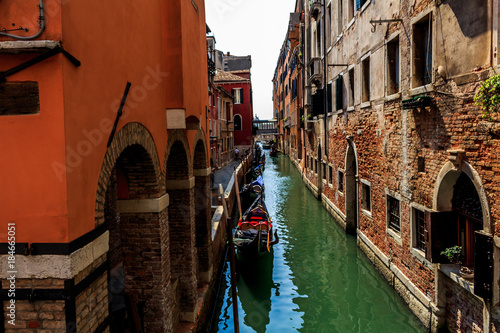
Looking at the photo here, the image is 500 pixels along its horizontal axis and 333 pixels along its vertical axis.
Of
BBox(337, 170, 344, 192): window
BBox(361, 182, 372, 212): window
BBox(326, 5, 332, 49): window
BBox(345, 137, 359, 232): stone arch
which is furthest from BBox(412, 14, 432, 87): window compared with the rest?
BBox(326, 5, 332, 49): window

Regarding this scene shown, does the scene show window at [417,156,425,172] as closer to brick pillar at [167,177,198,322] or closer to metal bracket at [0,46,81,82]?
brick pillar at [167,177,198,322]

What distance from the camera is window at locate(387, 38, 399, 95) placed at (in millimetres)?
8859

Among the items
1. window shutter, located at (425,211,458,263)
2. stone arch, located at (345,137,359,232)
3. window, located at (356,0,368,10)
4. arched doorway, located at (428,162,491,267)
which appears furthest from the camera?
stone arch, located at (345,137,359,232)

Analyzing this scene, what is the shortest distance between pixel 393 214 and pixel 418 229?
4.59ft

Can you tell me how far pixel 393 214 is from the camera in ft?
29.5

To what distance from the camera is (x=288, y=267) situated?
10.8m

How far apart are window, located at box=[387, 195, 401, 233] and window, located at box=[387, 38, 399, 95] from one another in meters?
→ 2.52

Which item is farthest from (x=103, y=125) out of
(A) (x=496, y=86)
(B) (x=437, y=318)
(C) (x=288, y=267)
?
(C) (x=288, y=267)

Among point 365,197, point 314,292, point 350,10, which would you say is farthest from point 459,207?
point 350,10

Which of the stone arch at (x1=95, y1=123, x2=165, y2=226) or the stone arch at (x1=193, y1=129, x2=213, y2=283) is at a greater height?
the stone arch at (x1=95, y1=123, x2=165, y2=226)

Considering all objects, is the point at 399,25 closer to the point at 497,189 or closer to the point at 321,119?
the point at 497,189

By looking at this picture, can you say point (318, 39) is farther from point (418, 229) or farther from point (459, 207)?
point (459, 207)

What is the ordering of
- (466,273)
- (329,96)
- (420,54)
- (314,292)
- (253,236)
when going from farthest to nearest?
(329,96) < (253,236) < (314,292) < (420,54) < (466,273)

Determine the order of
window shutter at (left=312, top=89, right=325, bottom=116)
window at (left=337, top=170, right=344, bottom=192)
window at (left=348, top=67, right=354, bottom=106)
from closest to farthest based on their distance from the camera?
1. window at (left=348, top=67, right=354, bottom=106)
2. window at (left=337, top=170, right=344, bottom=192)
3. window shutter at (left=312, top=89, right=325, bottom=116)
